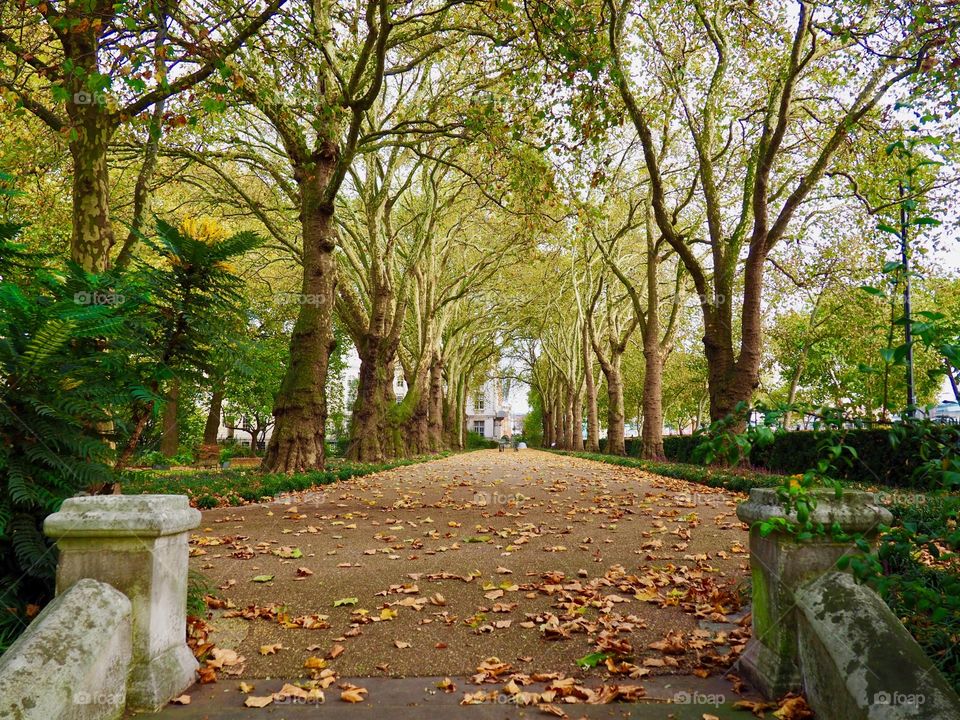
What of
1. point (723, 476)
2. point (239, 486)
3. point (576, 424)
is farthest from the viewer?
point (576, 424)

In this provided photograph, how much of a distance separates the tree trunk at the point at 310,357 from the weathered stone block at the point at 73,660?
8.71 m

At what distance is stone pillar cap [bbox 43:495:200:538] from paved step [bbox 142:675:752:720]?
97 centimetres

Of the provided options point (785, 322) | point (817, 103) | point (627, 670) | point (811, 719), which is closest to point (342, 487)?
point (627, 670)

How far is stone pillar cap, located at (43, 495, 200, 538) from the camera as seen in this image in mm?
2787

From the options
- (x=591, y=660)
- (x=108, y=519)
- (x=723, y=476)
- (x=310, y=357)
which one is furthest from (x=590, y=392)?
(x=108, y=519)

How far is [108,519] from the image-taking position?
9.23 feet

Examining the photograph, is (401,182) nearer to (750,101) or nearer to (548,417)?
(750,101)

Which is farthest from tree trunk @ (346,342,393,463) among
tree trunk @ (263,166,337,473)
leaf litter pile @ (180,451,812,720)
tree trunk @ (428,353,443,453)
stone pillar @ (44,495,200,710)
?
stone pillar @ (44,495,200,710)

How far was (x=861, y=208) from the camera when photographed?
17.8m

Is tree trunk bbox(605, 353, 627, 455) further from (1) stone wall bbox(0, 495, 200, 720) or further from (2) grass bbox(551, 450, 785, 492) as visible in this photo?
(1) stone wall bbox(0, 495, 200, 720)

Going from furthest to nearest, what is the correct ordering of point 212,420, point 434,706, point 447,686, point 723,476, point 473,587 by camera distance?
point 212,420
point 723,476
point 473,587
point 447,686
point 434,706

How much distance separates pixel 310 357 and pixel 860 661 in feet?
34.7

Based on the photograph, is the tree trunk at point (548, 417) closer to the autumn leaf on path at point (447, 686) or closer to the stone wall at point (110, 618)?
the autumn leaf on path at point (447, 686)

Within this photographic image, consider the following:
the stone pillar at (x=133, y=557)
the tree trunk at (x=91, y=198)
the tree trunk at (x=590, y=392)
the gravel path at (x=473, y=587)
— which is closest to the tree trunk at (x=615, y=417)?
the tree trunk at (x=590, y=392)
